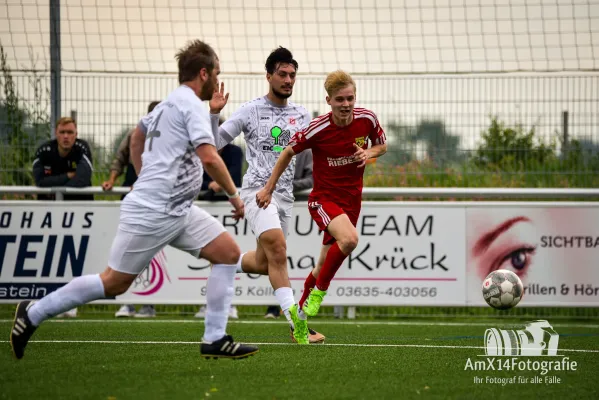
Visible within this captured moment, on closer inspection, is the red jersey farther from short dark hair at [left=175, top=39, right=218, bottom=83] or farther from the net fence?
the net fence

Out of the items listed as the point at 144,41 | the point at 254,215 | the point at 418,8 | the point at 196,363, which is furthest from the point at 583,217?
the point at 196,363

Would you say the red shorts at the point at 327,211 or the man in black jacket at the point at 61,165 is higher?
the man in black jacket at the point at 61,165

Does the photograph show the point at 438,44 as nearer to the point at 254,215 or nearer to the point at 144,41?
the point at 144,41

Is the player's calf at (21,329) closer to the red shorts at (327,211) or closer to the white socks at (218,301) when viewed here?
the white socks at (218,301)

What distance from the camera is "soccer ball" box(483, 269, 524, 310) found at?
9625mm

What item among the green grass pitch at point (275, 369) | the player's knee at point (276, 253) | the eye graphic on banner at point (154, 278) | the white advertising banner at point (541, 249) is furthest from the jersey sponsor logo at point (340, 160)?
the eye graphic on banner at point (154, 278)

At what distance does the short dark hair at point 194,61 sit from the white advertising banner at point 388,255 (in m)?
5.62

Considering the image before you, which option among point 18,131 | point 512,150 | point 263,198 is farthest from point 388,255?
point 18,131

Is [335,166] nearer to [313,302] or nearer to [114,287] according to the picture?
[313,302]

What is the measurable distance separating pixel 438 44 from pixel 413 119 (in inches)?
40.6

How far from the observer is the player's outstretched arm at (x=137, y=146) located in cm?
748

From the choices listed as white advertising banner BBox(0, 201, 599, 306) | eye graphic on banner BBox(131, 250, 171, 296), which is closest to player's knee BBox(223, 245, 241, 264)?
white advertising banner BBox(0, 201, 599, 306)

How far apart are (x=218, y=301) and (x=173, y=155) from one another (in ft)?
3.44

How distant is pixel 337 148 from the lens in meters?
9.34
